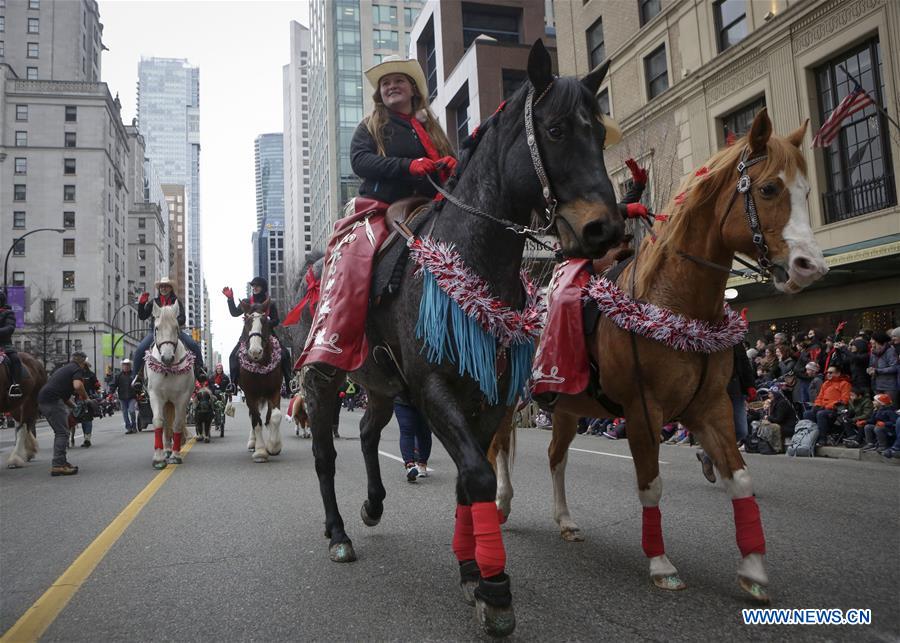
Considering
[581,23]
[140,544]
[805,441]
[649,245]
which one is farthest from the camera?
[581,23]

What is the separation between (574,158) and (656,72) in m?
22.2

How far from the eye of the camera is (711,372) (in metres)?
4.04

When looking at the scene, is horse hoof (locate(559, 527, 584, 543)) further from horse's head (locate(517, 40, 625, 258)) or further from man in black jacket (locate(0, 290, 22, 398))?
man in black jacket (locate(0, 290, 22, 398))

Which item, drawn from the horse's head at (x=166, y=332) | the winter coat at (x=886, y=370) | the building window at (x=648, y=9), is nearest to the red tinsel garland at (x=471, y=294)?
the horse's head at (x=166, y=332)

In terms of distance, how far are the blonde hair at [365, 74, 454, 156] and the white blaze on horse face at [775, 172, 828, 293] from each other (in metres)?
2.11

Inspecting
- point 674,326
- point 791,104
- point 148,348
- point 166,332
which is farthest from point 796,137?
point 791,104

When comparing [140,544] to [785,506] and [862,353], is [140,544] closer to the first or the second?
[785,506]

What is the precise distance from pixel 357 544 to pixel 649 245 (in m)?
3.00

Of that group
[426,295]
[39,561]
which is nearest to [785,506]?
[426,295]

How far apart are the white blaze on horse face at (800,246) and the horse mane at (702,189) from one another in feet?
0.34

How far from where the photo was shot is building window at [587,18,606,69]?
83.0 ft

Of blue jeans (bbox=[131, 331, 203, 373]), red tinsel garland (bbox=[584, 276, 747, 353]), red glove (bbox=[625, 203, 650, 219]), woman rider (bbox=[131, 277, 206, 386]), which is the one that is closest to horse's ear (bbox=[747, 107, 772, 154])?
red glove (bbox=[625, 203, 650, 219])

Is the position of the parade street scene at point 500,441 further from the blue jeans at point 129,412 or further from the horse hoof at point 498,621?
the blue jeans at point 129,412

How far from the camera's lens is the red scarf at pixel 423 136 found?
4.34m
